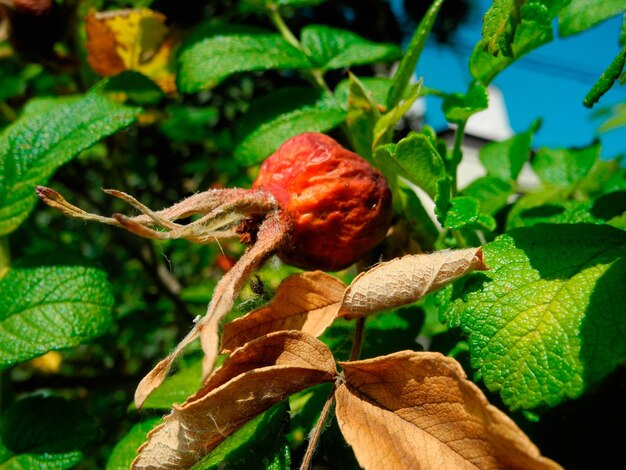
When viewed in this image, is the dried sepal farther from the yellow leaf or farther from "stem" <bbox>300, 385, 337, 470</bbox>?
the yellow leaf

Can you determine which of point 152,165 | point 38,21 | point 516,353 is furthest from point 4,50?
point 516,353

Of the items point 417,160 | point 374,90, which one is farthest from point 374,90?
point 417,160

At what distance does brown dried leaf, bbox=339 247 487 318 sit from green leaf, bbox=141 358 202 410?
41 centimetres

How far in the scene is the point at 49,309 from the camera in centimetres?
106

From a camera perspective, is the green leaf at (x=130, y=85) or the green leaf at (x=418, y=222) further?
the green leaf at (x=130, y=85)

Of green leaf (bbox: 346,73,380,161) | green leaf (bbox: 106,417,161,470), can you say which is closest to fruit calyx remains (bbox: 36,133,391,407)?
green leaf (bbox: 346,73,380,161)

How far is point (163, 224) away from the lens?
83 cm

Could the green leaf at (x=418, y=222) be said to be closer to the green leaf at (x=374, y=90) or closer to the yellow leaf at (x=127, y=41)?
the green leaf at (x=374, y=90)

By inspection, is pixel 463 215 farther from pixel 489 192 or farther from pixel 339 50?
pixel 339 50

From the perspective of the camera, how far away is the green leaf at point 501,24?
70 cm

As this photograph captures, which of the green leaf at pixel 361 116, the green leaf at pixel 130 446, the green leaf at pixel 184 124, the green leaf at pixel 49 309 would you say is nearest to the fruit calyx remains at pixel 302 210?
the green leaf at pixel 361 116

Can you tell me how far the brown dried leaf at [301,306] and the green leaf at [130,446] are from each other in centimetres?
29

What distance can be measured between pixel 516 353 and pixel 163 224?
1.62 ft

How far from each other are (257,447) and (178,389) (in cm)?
32
